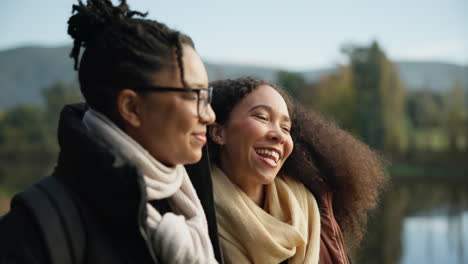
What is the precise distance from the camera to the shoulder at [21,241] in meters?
1.50

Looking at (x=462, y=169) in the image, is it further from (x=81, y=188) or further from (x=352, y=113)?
(x=81, y=188)

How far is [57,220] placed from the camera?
5.05ft

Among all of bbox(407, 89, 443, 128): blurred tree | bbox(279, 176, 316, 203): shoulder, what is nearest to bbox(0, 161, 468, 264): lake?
bbox(279, 176, 316, 203): shoulder

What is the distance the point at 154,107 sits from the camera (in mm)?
1774

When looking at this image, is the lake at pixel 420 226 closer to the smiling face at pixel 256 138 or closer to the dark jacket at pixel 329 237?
the dark jacket at pixel 329 237

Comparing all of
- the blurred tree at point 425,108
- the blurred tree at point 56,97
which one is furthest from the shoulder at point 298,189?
the blurred tree at point 56,97

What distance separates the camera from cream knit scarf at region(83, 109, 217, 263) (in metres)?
1.71

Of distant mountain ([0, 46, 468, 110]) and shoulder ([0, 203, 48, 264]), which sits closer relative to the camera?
shoulder ([0, 203, 48, 264])

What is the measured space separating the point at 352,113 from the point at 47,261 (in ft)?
111

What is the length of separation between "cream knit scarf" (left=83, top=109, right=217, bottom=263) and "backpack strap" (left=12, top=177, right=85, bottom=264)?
0.80ft

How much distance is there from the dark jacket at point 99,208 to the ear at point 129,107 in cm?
15

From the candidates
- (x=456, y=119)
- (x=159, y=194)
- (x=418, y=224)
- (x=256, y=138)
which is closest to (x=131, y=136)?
(x=159, y=194)

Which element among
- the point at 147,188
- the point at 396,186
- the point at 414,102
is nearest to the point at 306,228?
the point at 147,188

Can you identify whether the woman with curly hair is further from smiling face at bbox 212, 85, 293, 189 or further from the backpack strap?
the backpack strap
